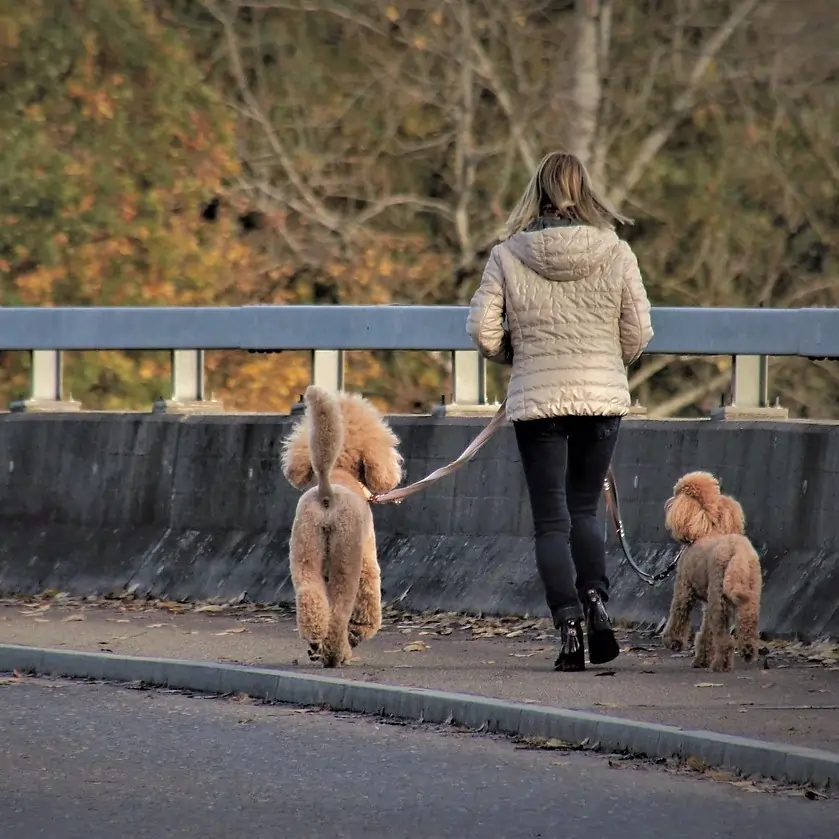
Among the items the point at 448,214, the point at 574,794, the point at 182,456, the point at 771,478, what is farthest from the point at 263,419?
the point at 448,214

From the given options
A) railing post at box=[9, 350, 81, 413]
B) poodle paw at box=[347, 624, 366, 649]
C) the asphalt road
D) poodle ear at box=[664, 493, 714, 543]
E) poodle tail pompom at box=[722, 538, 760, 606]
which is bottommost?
the asphalt road

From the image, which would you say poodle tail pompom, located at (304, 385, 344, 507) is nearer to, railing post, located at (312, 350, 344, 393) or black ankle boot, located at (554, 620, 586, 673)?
black ankle boot, located at (554, 620, 586, 673)

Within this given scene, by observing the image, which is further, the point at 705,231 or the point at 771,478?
the point at 705,231

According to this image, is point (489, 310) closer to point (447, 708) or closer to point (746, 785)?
point (447, 708)

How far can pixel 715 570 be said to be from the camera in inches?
415

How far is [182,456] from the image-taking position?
1429 cm

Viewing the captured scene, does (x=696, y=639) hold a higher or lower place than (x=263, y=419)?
lower

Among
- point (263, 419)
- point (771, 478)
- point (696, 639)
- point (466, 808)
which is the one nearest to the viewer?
point (466, 808)

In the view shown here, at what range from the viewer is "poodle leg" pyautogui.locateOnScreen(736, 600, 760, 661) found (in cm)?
1047

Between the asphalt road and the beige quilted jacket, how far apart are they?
5.65 feet

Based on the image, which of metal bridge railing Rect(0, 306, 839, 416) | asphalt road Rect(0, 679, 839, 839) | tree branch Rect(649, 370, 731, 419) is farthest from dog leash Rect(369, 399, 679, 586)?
tree branch Rect(649, 370, 731, 419)

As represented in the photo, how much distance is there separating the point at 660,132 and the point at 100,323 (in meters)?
19.4

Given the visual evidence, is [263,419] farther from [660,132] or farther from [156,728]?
[660,132]

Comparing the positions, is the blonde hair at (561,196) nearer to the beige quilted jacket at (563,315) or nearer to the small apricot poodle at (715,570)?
the beige quilted jacket at (563,315)
